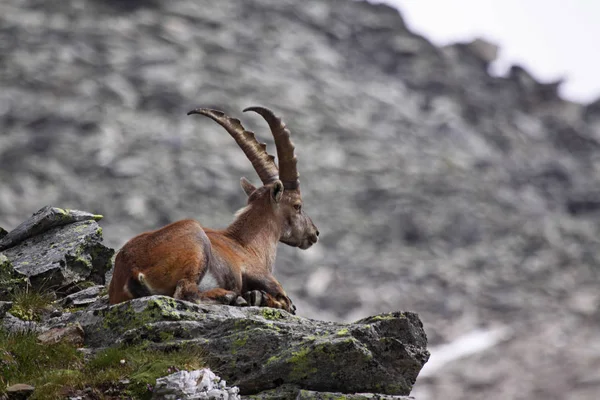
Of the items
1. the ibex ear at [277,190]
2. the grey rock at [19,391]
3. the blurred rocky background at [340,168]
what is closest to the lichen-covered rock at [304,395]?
the grey rock at [19,391]

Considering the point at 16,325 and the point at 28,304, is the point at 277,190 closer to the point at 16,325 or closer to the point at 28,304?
the point at 28,304

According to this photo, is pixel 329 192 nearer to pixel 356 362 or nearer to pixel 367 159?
pixel 367 159

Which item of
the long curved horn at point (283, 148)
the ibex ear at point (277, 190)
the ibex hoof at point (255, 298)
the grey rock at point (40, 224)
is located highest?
the long curved horn at point (283, 148)

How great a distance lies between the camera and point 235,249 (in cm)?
1185

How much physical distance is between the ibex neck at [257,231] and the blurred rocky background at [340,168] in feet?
357

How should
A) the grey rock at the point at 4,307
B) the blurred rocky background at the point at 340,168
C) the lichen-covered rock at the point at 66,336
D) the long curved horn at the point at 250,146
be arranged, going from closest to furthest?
1. the lichen-covered rock at the point at 66,336
2. the grey rock at the point at 4,307
3. the long curved horn at the point at 250,146
4. the blurred rocky background at the point at 340,168

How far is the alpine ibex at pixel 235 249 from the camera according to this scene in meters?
10.0

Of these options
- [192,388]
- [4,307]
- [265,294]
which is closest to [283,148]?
[265,294]

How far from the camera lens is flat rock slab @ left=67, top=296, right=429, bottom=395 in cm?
840

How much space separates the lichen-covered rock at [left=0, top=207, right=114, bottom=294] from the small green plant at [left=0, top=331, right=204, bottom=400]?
269 cm

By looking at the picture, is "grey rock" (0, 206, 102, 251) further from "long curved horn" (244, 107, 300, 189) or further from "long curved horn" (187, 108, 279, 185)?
"long curved horn" (244, 107, 300, 189)

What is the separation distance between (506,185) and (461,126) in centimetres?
1803

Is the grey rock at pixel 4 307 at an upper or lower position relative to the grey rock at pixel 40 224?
lower

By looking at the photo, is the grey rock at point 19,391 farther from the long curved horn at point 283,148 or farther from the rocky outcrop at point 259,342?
the long curved horn at point 283,148
